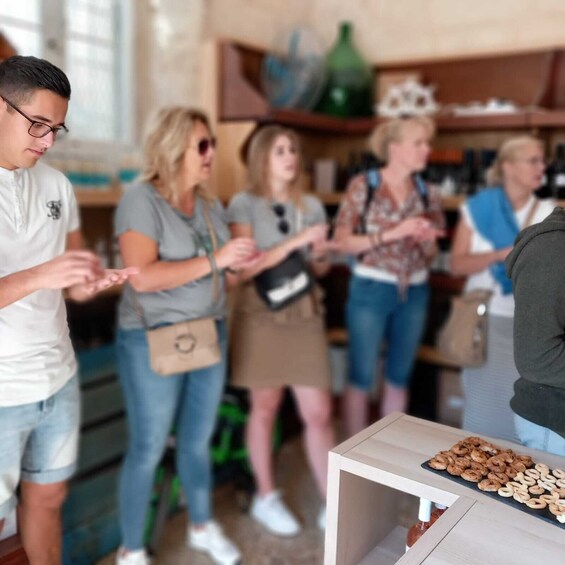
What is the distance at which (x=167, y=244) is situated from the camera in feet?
6.38

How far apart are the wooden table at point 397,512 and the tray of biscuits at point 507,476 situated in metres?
0.02

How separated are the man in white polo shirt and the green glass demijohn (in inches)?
90.1

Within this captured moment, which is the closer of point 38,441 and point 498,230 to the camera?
point 38,441

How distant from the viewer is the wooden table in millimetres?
1020

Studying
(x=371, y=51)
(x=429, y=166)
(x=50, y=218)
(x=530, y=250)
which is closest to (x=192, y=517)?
(x=50, y=218)

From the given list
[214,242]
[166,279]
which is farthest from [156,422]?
[214,242]

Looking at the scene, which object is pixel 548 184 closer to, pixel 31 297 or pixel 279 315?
pixel 279 315

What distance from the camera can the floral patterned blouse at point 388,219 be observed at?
8.57 feet

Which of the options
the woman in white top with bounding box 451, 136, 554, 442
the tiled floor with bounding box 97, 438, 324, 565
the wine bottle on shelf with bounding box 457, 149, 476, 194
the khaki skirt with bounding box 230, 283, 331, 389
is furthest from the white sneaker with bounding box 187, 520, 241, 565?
the wine bottle on shelf with bounding box 457, 149, 476, 194

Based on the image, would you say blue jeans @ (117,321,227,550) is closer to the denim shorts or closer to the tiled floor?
the tiled floor

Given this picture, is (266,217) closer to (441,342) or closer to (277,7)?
(441,342)

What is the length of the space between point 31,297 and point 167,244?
0.60 meters

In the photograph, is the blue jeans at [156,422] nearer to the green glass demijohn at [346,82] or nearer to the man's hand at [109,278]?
the man's hand at [109,278]

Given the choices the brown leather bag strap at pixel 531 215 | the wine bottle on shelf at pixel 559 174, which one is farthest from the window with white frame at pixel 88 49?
the wine bottle on shelf at pixel 559 174
